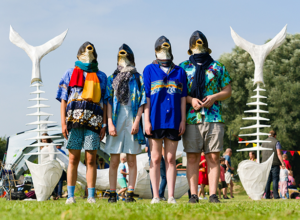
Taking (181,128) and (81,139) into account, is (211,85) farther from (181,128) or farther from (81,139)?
(81,139)

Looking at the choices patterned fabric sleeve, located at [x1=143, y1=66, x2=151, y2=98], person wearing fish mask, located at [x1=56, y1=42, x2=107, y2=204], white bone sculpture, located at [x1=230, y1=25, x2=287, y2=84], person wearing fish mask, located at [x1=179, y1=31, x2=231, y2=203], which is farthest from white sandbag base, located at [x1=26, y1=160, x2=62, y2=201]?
white bone sculpture, located at [x1=230, y1=25, x2=287, y2=84]

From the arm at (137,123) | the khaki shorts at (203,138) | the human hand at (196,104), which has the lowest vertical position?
the khaki shorts at (203,138)

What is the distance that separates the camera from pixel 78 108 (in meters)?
4.79

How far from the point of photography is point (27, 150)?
1622 cm

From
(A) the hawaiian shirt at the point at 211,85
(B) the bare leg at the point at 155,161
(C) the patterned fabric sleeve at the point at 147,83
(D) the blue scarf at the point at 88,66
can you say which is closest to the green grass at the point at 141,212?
(B) the bare leg at the point at 155,161

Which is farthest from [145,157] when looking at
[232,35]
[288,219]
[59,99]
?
[288,219]

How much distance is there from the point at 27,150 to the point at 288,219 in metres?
15.2

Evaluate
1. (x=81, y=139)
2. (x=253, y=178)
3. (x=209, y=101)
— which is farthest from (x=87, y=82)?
(x=253, y=178)

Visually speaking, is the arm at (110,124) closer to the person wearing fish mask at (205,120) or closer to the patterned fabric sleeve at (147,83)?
the patterned fabric sleeve at (147,83)

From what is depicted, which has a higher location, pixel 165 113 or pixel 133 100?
pixel 133 100

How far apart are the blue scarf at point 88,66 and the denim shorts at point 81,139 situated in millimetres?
871

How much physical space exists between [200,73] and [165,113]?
0.84 meters

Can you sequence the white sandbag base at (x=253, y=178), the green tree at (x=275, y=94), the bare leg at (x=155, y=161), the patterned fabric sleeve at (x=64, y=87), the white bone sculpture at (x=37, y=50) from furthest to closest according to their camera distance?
Result: the green tree at (x=275, y=94) → the white bone sculpture at (x=37, y=50) → the white sandbag base at (x=253, y=178) → the patterned fabric sleeve at (x=64, y=87) → the bare leg at (x=155, y=161)

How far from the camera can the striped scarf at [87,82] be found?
4.84 meters
